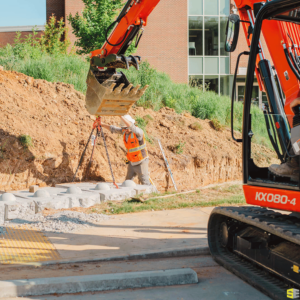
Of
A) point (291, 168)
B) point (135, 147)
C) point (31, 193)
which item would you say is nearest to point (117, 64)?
point (135, 147)

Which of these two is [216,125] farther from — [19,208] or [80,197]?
[19,208]

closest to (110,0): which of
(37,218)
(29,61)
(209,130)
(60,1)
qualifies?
(29,61)

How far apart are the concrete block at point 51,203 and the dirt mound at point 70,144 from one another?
244cm

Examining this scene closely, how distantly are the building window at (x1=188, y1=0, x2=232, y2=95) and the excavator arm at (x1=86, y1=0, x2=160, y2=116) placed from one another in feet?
61.0

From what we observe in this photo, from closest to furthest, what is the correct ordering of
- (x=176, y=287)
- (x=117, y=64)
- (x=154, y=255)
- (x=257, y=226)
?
(x=257, y=226), (x=176, y=287), (x=154, y=255), (x=117, y=64)

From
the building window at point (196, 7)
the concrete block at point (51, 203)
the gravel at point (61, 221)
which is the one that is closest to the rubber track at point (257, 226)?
the gravel at point (61, 221)

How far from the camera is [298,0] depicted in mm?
3617

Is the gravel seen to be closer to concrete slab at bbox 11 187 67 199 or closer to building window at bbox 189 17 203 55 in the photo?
concrete slab at bbox 11 187 67 199

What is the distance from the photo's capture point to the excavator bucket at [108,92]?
7189mm

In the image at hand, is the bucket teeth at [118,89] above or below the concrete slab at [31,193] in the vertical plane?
above

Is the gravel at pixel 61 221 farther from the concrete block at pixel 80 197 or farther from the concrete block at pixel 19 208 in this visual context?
the concrete block at pixel 80 197

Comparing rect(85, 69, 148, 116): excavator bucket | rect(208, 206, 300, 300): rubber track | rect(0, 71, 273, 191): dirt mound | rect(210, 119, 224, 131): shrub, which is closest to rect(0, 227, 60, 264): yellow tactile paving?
rect(208, 206, 300, 300): rubber track

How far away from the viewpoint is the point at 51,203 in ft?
25.0

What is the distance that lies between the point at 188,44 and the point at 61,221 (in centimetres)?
2202
